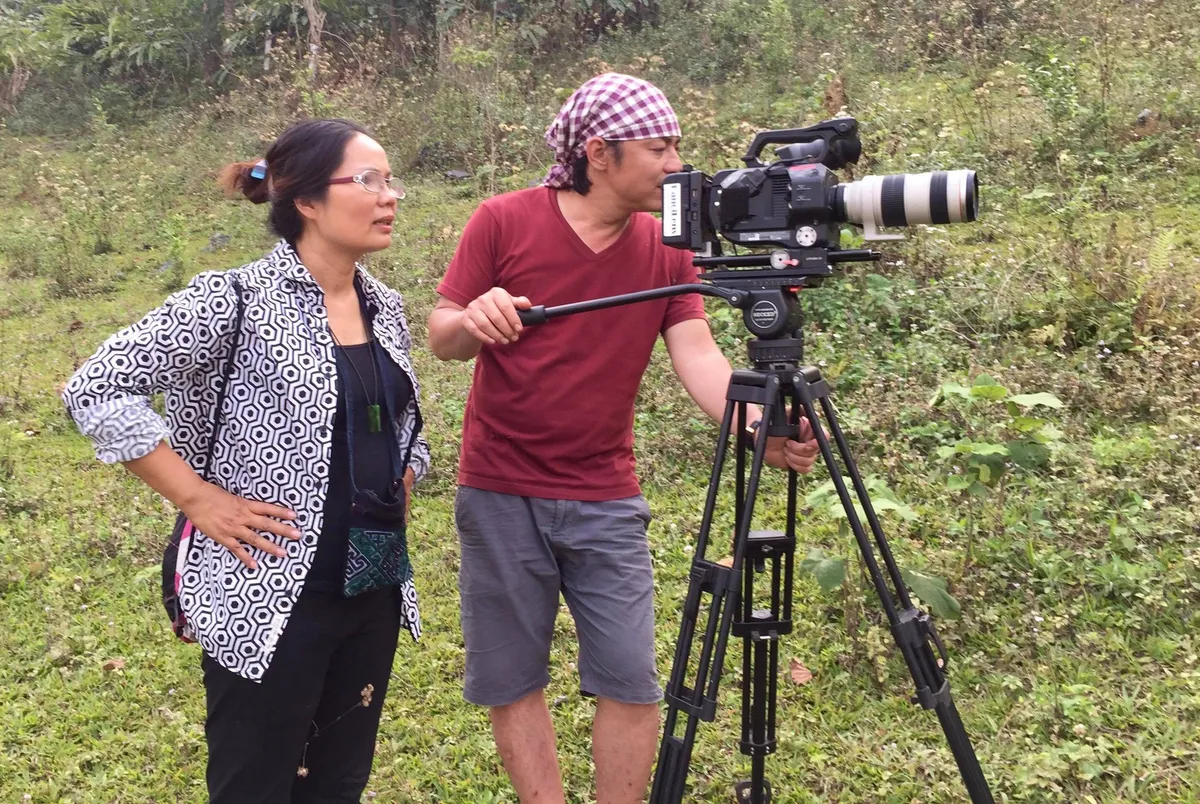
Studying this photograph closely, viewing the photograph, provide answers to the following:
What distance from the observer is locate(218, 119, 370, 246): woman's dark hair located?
2131 mm

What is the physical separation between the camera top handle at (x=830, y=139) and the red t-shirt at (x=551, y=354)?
496mm

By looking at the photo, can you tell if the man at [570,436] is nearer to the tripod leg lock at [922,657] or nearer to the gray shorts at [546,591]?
the gray shorts at [546,591]

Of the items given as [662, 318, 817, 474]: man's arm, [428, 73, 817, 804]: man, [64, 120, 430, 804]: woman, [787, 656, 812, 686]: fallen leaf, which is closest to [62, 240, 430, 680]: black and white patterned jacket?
[64, 120, 430, 804]: woman

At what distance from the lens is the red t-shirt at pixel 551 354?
93.8 inches

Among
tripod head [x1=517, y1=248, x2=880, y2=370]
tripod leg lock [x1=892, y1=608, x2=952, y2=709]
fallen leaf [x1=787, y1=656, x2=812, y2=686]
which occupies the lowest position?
fallen leaf [x1=787, y1=656, x2=812, y2=686]

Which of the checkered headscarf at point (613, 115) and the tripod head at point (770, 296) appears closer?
the tripod head at point (770, 296)

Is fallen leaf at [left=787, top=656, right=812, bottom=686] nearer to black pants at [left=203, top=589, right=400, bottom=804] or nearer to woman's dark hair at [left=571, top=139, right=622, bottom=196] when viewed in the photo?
black pants at [left=203, top=589, right=400, bottom=804]

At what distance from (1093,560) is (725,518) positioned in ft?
4.78

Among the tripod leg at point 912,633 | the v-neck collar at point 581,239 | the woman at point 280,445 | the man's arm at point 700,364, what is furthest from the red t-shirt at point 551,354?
the tripod leg at point 912,633

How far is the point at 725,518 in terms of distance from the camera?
4438 millimetres

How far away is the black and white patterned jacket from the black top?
0.15ft

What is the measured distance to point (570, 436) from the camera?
7.91 ft

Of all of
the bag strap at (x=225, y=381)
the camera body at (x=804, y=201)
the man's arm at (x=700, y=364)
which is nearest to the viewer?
the camera body at (x=804, y=201)

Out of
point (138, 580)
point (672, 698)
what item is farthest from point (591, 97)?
point (138, 580)
